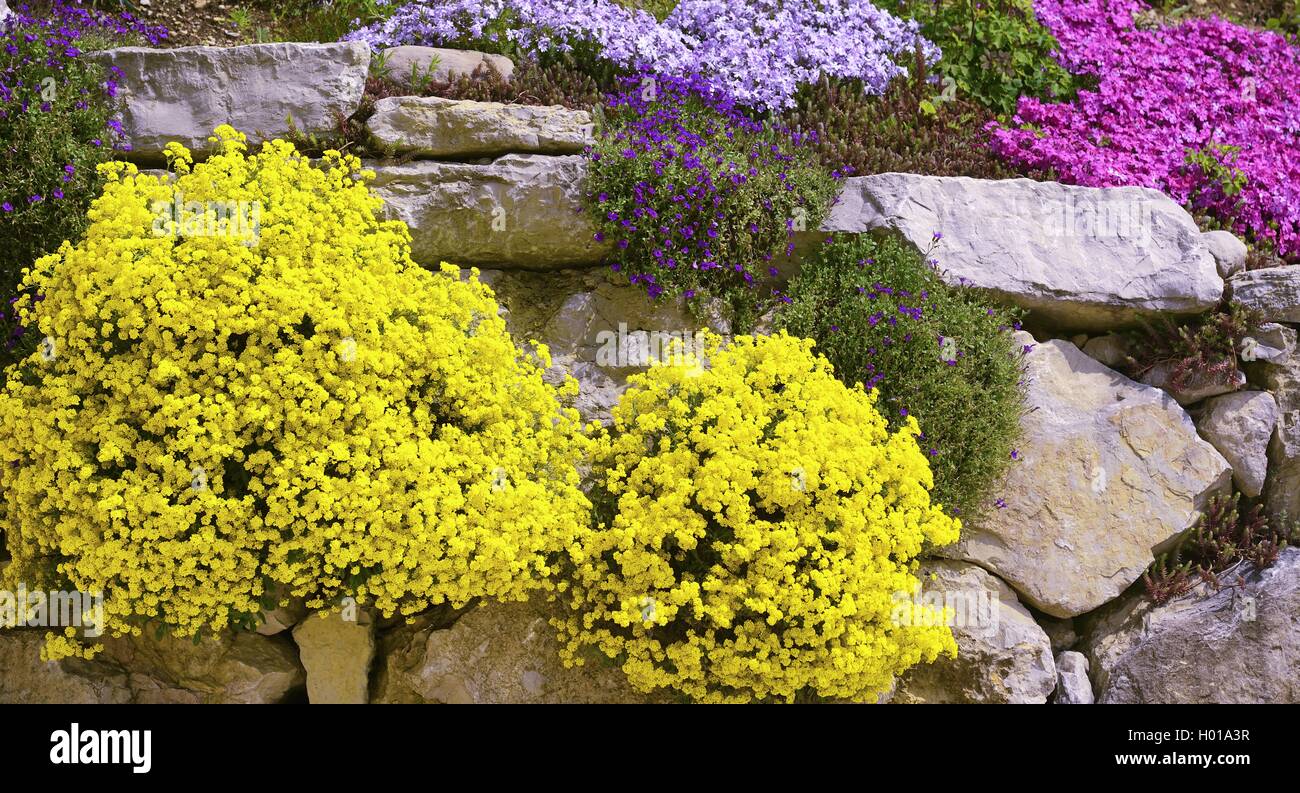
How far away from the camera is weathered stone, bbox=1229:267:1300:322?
6.50m

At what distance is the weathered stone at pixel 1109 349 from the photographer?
266 inches

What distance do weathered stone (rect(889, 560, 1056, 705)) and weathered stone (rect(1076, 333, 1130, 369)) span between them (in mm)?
1809

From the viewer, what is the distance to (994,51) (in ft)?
26.6

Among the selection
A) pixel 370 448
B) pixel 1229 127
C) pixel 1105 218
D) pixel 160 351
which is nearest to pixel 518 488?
pixel 370 448

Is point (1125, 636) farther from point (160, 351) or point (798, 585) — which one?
point (160, 351)

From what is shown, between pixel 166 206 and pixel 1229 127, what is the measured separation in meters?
7.14

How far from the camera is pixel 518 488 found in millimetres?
4906

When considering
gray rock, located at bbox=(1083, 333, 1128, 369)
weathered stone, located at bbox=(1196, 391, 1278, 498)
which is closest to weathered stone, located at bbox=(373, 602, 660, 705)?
gray rock, located at bbox=(1083, 333, 1128, 369)

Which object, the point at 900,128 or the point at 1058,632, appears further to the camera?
the point at 900,128

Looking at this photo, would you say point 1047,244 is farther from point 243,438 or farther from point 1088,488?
point 243,438

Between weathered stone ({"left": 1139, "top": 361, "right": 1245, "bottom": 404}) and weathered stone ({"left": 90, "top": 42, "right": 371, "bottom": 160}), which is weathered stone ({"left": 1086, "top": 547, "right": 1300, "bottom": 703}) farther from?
weathered stone ({"left": 90, "top": 42, "right": 371, "bottom": 160})

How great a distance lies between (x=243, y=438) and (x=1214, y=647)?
5.07m

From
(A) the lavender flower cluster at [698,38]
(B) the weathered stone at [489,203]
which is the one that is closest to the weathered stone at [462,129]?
(B) the weathered stone at [489,203]

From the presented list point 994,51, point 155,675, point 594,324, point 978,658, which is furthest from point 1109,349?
point 155,675
